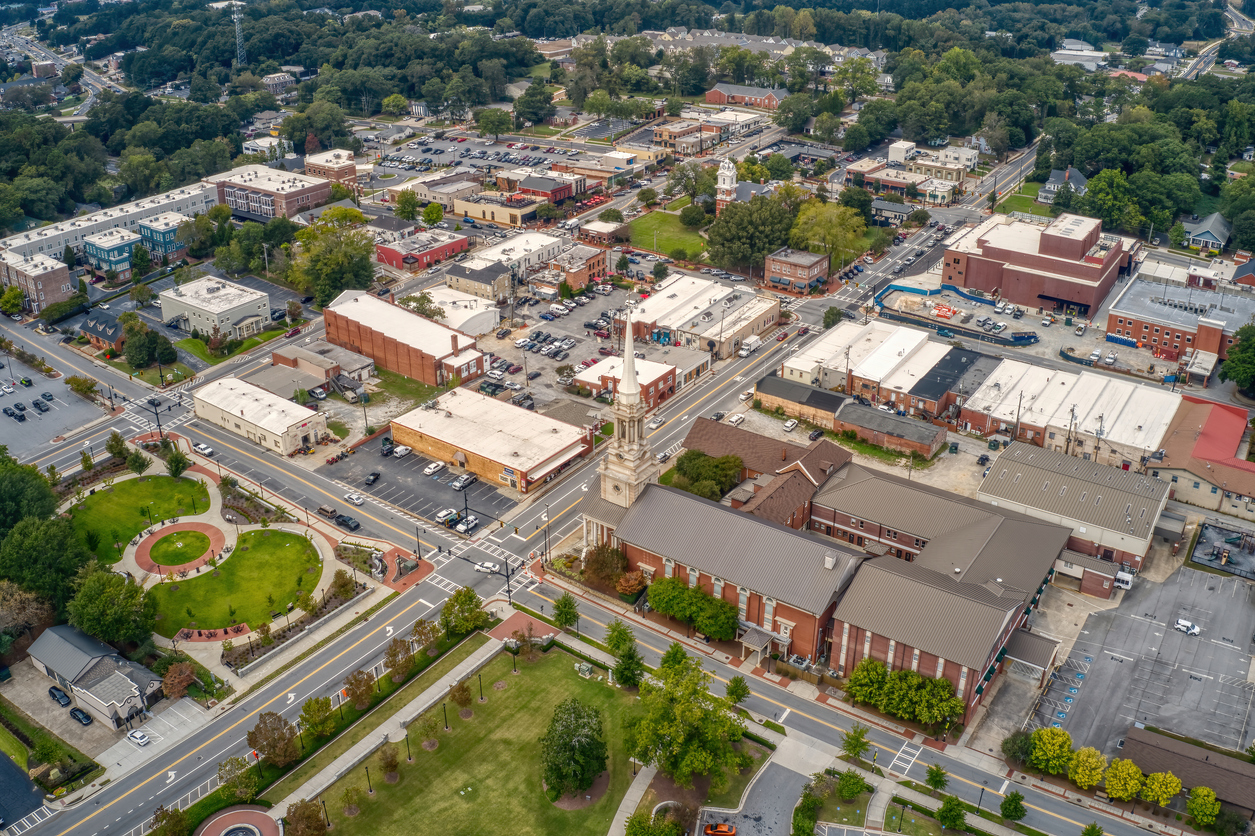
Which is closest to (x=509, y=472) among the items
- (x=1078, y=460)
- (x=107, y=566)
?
(x=107, y=566)

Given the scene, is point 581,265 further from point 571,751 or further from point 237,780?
point 237,780

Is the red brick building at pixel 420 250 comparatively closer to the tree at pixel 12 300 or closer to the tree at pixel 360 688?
the tree at pixel 12 300

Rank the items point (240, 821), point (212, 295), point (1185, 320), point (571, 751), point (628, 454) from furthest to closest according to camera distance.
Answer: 1. point (212, 295)
2. point (1185, 320)
3. point (628, 454)
4. point (240, 821)
5. point (571, 751)

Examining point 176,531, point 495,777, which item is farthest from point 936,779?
point 176,531

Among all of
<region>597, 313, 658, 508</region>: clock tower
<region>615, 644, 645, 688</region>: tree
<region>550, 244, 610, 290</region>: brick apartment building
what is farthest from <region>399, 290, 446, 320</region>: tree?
<region>615, 644, 645, 688</region>: tree

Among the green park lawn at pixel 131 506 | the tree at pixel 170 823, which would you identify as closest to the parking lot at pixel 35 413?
the green park lawn at pixel 131 506

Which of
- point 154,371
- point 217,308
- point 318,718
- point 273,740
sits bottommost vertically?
point 154,371

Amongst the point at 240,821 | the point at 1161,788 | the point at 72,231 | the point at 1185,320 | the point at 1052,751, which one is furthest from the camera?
the point at 72,231
